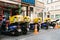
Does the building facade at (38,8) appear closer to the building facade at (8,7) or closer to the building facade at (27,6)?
the building facade at (27,6)

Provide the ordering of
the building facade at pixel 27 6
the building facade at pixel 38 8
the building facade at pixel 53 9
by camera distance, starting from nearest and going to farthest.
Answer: the building facade at pixel 27 6
the building facade at pixel 38 8
the building facade at pixel 53 9

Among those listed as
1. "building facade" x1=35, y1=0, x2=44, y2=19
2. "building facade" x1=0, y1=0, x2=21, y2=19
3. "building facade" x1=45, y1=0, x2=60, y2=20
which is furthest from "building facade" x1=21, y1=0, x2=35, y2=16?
"building facade" x1=45, y1=0, x2=60, y2=20

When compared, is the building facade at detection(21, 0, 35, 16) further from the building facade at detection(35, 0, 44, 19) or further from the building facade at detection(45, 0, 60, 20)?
the building facade at detection(45, 0, 60, 20)

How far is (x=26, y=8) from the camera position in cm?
2603

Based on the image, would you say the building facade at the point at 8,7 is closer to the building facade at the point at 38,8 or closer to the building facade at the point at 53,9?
the building facade at the point at 38,8

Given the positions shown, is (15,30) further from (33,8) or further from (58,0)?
(58,0)

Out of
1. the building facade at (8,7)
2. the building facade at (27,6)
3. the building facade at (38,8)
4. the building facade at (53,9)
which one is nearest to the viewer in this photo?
the building facade at (8,7)

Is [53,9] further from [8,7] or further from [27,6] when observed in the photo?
[8,7]

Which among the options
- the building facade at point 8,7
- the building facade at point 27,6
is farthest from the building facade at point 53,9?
the building facade at point 8,7

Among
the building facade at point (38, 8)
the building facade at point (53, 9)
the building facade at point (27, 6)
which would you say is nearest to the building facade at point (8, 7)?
the building facade at point (27, 6)

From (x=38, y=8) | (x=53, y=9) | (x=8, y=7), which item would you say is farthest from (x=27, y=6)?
(x=53, y=9)

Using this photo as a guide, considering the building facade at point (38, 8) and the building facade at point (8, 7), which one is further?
the building facade at point (38, 8)

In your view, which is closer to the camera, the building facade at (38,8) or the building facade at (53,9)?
the building facade at (38,8)

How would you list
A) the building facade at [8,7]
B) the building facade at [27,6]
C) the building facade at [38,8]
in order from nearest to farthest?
the building facade at [8,7] < the building facade at [27,6] < the building facade at [38,8]
